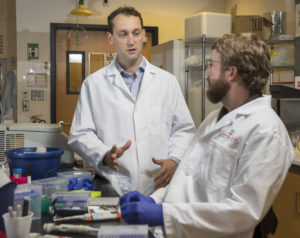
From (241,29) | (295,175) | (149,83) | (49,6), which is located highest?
(49,6)

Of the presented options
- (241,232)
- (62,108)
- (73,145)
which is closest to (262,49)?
(241,232)

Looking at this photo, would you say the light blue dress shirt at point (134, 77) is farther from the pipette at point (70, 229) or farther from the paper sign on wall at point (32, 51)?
the paper sign on wall at point (32, 51)

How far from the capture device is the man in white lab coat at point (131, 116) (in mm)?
1842

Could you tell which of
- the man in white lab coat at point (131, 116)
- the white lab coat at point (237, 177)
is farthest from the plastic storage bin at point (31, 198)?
the man in white lab coat at point (131, 116)

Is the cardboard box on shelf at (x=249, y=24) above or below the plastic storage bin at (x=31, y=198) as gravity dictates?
above

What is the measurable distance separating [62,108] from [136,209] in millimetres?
3728

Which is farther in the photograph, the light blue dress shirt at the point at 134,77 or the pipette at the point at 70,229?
the light blue dress shirt at the point at 134,77

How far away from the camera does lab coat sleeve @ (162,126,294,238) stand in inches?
42.4

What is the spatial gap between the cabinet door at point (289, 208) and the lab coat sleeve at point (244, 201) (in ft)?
4.14

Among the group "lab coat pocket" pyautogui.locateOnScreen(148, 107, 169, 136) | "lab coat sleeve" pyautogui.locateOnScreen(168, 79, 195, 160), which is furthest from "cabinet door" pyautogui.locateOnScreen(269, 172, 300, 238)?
"lab coat pocket" pyautogui.locateOnScreen(148, 107, 169, 136)

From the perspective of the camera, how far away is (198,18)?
3.73m

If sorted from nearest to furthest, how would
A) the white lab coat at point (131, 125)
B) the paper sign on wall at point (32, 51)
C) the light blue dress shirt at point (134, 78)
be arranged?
the white lab coat at point (131, 125) → the light blue dress shirt at point (134, 78) → the paper sign on wall at point (32, 51)

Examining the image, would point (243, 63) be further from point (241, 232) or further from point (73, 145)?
point (73, 145)

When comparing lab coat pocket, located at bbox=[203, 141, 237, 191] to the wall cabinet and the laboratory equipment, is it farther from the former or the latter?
the wall cabinet
